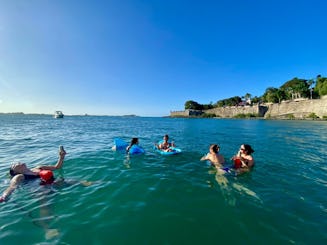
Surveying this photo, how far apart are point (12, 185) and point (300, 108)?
97.6 m

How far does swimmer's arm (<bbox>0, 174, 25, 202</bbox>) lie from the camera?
5.66m

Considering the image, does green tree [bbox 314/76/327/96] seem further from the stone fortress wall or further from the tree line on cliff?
the stone fortress wall

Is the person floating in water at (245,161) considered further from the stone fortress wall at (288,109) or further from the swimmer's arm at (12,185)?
the stone fortress wall at (288,109)

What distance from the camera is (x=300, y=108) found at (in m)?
76.9

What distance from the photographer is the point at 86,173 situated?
8562mm

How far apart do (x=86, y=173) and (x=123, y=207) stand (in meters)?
4.00

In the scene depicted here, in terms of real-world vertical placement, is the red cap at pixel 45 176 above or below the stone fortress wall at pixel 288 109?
below

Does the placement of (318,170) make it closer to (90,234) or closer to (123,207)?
(123,207)

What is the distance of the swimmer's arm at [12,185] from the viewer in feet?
18.6

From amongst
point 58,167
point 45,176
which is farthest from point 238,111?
point 45,176

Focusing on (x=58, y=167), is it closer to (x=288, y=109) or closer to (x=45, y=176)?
(x=45, y=176)

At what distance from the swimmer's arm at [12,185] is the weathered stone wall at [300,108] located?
87.8 m

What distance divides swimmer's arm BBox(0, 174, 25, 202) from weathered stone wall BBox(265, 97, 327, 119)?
87.8 metres

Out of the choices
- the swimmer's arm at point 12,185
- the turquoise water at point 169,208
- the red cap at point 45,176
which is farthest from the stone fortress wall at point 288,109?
the swimmer's arm at point 12,185
